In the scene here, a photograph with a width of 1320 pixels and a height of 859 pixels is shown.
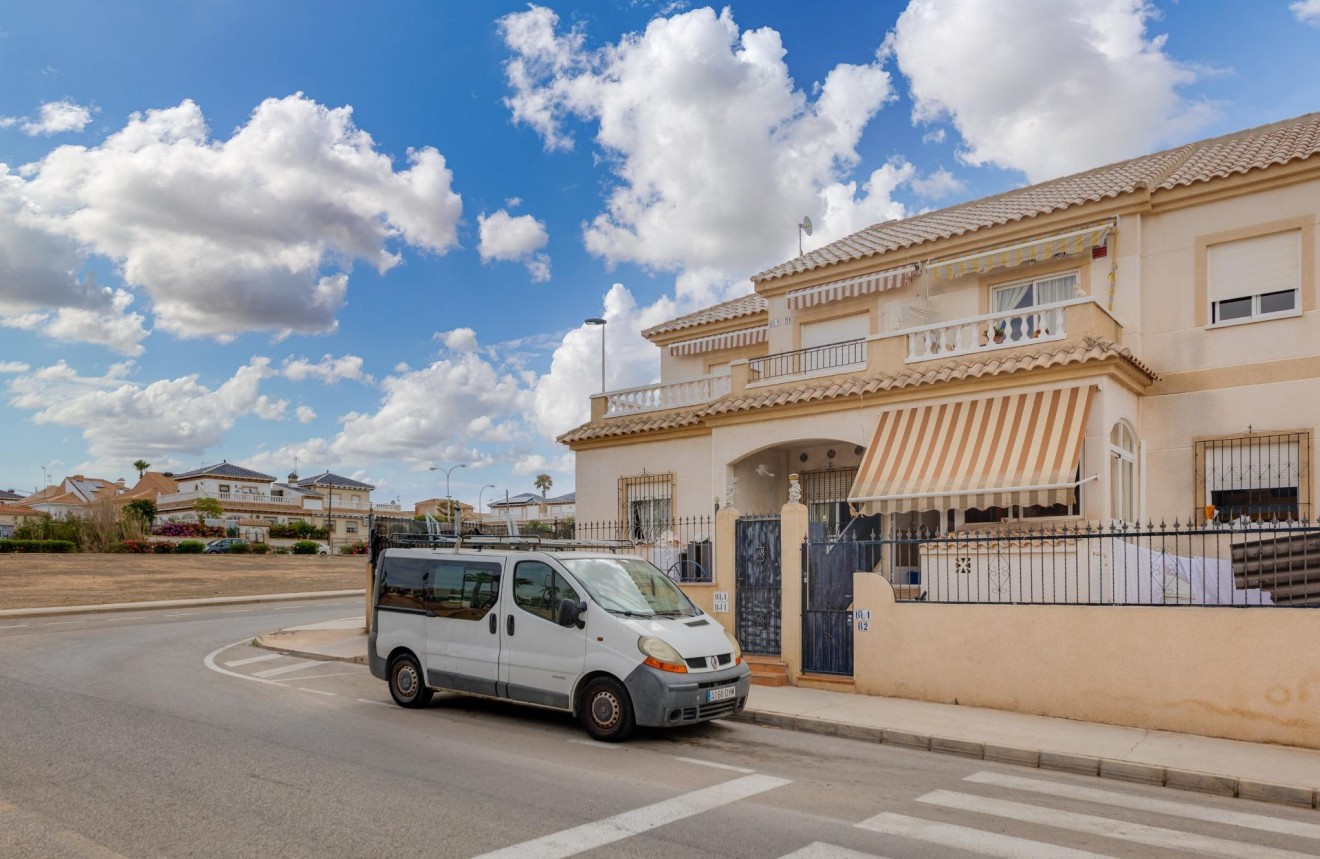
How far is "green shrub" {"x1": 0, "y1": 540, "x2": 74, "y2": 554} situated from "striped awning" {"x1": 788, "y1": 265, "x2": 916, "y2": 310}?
4475 centimetres

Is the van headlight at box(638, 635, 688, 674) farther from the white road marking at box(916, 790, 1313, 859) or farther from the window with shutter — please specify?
the window with shutter

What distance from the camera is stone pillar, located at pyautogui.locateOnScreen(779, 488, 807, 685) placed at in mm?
12789

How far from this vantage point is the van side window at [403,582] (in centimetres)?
1130

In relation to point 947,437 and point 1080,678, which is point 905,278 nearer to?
point 947,437

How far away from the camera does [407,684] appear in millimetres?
11242

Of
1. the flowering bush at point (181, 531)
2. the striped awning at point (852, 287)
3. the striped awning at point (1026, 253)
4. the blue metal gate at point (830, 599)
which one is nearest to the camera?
the blue metal gate at point (830, 599)

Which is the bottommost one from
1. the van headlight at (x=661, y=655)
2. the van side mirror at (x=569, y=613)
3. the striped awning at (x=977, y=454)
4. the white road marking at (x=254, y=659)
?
the white road marking at (x=254, y=659)

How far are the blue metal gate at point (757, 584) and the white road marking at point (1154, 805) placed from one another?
5251mm

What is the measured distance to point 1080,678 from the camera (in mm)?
10414

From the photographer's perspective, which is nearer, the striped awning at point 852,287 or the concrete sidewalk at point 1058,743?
the concrete sidewalk at point 1058,743

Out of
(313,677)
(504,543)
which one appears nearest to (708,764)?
(504,543)

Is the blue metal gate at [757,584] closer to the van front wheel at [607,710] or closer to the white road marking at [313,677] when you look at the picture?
the van front wheel at [607,710]

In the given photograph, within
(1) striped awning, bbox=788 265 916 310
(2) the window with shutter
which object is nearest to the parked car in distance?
(1) striped awning, bbox=788 265 916 310

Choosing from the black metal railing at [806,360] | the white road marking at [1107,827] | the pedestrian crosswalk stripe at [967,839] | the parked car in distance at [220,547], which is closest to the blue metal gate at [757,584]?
the black metal railing at [806,360]
